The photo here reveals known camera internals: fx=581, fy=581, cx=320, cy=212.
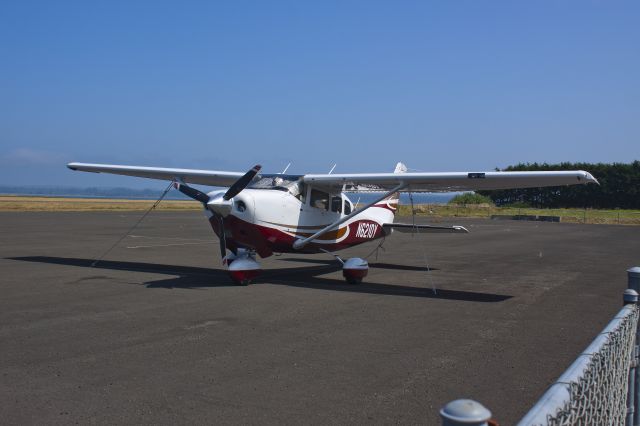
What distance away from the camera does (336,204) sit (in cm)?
1513

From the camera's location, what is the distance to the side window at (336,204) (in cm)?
1498

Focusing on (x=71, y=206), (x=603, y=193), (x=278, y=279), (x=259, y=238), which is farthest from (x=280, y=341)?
(x=603, y=193)

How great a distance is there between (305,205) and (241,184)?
223cm

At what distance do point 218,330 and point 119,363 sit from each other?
188 centimetres

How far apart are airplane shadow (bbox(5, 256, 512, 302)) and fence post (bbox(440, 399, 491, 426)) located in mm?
9920

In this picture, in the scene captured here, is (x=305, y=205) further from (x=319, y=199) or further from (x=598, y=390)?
(x=598, y=390)

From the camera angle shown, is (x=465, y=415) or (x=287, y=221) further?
(x=287, y=221)

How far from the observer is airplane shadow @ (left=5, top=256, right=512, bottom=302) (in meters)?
11.8

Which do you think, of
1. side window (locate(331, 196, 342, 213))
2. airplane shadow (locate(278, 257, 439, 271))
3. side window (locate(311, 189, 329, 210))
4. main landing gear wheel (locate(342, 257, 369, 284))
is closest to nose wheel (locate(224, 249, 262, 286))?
main landing gear wheel (locate(342, 257, 369, 284))

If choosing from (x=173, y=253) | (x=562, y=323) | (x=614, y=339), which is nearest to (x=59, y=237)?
(x=173, y=253)

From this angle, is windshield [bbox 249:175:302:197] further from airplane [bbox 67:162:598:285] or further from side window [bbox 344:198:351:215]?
side window [bbox 344:198:351:215]

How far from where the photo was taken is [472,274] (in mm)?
15328

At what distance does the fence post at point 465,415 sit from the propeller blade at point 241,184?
10864 millimetres

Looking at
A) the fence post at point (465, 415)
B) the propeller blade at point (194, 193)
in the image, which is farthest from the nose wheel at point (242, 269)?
the fence post at point (465, 415)
